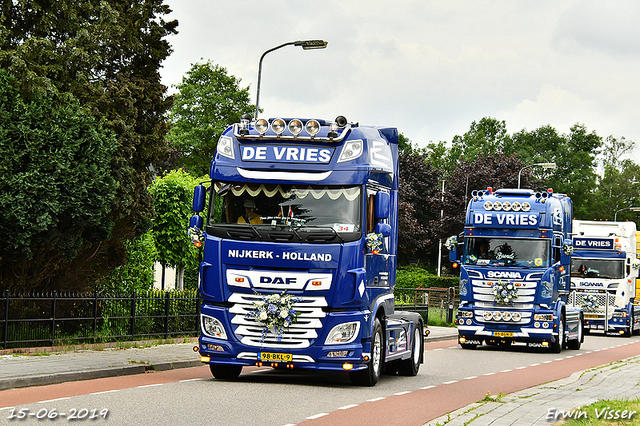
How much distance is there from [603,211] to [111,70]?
286ft

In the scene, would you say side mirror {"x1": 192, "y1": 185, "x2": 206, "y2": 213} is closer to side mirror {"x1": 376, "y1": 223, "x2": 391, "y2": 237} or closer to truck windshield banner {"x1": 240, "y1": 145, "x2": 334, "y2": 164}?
truck windshield banner {"x1": 240, "y1": 145, "x2": 334, "y2": 164}

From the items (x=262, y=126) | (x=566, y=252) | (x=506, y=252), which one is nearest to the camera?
(x=262, y=126)

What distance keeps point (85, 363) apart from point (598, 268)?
82.7ft

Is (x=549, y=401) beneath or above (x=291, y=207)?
beneath

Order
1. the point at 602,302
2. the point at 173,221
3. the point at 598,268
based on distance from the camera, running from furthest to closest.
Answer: the point at 602,302 → the point at 598,268 → the point at 173,221

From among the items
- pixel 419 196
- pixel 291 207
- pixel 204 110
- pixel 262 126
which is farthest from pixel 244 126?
pixel 419 196

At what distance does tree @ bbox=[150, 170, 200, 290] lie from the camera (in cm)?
3000

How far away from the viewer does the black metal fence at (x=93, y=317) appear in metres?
16.9

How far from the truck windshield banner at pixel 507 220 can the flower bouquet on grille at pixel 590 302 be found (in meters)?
13.3

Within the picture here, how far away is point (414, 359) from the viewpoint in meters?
17.0

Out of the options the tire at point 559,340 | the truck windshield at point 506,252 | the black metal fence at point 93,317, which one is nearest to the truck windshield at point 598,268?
the tire at point 559,340

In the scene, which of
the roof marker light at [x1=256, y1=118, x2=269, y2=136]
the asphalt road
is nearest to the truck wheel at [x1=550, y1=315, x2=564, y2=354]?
the asphalt road

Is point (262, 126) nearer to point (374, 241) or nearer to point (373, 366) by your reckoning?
point (374, 241)

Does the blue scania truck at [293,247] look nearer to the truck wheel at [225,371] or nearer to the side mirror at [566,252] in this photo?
the truck wheel at [225,371]
